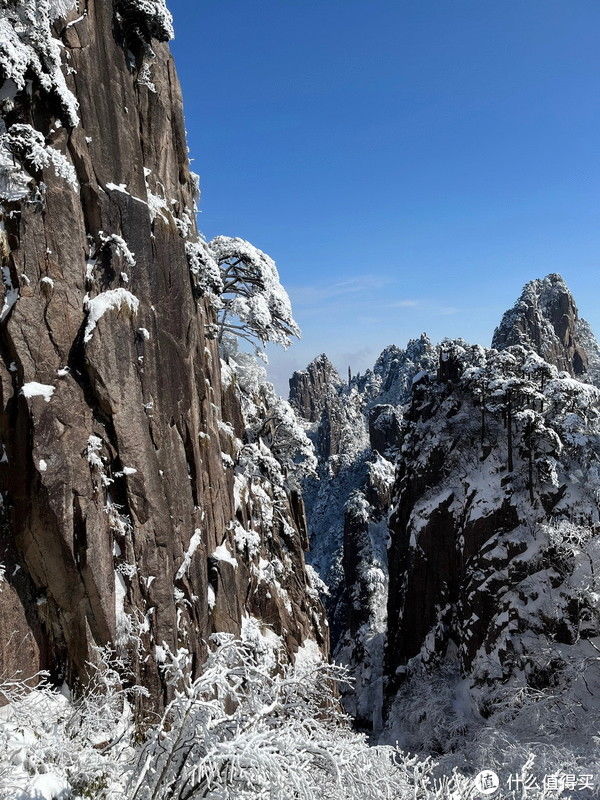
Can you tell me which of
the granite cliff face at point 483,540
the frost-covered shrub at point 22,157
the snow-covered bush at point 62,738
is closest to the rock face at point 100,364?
the frost-covered shrub at point 22,157

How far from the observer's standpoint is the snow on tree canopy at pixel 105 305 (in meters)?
11.6

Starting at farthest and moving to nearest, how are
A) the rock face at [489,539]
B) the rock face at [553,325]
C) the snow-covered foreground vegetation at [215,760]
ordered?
the rock face at [553,325], the rock face at [489,539], the snow-covered foreground vegetation at [215,760]

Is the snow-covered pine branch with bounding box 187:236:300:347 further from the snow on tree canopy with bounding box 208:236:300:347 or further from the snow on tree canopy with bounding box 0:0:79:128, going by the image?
the snow on tree canopy with bounding box 0:0:79:128

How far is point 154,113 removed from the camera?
15094 millimetres

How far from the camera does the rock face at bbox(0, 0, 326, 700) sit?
34.1 feet

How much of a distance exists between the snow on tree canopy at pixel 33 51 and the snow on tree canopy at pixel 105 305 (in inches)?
154

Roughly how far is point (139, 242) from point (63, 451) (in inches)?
235

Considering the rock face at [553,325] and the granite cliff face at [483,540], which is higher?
the rock face at [553,325]

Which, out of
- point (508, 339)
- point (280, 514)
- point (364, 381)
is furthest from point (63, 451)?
point (364, 381)

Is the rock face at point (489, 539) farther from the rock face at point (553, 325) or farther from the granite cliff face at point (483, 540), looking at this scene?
the rock face at point (553, 325)

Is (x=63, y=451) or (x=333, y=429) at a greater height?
(x=333, y=429)

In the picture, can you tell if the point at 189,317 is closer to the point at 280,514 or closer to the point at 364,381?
the point at 280,514

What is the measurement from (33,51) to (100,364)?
666 centimetres

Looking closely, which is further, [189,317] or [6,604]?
[189,317]
